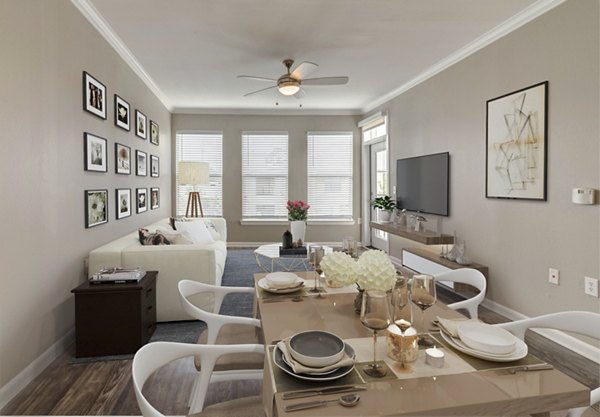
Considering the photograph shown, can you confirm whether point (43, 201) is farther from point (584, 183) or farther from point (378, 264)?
point (584, 183)

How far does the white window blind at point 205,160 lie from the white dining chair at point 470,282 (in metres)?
5.40

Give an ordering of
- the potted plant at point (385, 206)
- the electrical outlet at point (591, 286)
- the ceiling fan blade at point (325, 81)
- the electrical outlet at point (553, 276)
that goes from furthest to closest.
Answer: the potted plant at point (385, 206)
the ceiling fan blade at point (325, 81)
the electrical outlet at point (553, 276)
the electrical outlet at point (591, 286)

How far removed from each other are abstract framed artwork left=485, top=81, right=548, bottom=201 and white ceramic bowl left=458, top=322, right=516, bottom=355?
226 centimetres

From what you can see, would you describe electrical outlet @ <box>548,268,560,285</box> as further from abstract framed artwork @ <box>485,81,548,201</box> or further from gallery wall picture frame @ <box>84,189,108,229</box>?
gallery wall picture frame @ <box>84,189,108,229</box>

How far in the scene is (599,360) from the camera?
2439 mm

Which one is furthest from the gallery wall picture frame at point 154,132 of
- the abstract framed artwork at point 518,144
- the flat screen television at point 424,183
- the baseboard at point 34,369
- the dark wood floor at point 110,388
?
the abstract framed artwork at point 518,144

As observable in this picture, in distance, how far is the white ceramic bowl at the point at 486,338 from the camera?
1.07m

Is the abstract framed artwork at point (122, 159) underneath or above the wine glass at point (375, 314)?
above

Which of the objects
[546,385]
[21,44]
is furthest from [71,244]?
[546,385]

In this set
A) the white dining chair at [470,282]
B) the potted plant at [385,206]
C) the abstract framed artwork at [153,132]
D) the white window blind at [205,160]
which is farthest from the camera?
the white window blind at [205,160]

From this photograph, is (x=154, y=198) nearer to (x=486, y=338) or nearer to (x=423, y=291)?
(x=423, y=291)

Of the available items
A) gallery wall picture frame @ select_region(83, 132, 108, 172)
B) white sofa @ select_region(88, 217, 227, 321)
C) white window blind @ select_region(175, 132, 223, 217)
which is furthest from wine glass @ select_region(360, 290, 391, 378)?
white window blind @ select_region(175, 132, 223, 217)

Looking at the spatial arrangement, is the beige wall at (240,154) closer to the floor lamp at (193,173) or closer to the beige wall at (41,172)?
the floor lamp at (193,173)

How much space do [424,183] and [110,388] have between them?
419 cm
